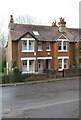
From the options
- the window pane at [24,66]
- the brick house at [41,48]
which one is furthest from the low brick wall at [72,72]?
the window pane at [24,66]

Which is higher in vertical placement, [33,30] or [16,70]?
[33,30]

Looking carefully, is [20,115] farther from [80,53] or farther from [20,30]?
[80,53]

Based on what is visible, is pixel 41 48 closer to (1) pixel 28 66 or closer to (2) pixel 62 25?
(1) pixel 28 66

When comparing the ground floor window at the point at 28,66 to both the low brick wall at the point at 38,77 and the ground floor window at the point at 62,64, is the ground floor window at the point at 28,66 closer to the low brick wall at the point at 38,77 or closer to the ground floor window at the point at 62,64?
the low brick wall at the point at 38,77

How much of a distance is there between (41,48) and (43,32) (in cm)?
340

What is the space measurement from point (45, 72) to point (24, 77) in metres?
4.39

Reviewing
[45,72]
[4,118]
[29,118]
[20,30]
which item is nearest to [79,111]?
[29,118]

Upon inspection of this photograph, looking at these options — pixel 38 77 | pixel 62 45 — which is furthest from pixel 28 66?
pixel 62 45

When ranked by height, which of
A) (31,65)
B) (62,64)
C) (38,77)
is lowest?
(38,77)

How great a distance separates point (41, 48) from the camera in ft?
95.1

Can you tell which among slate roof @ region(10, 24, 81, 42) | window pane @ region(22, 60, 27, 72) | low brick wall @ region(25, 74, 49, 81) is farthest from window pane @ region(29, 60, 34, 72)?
slate roof @ region(10, 24, 81, 42)

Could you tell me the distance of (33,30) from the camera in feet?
99.6

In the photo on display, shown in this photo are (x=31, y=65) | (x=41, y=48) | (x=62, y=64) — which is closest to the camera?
(x=31, y=65)

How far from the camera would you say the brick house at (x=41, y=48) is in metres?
27.1
